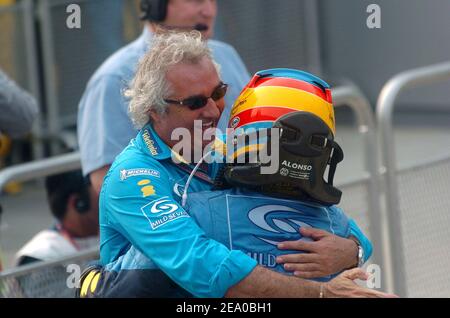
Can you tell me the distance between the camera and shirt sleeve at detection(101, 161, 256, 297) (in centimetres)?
251

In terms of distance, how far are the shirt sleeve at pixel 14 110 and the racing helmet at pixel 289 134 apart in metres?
2.09

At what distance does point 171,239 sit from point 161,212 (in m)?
0.07

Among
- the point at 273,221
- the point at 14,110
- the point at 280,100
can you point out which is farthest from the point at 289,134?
the point at 14,110

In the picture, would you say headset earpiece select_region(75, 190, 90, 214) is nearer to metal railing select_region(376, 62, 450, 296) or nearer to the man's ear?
metal railing select_region(376, 62, 450, 296)

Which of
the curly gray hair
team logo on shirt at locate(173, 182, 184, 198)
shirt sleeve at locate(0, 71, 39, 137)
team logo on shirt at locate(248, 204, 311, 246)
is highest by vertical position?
the curly gray hair

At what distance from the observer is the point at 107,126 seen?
14.0ft

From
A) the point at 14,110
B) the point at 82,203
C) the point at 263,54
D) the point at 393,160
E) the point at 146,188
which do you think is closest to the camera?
the point at 146,188

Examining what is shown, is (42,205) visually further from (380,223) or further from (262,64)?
(380,223)

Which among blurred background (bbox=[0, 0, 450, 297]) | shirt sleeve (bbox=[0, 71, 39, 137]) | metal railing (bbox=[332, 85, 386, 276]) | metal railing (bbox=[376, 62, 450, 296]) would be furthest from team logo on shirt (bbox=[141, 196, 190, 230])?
blurred background (bbox=[0, 0, 450, 297])

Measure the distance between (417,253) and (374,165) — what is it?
49 cm

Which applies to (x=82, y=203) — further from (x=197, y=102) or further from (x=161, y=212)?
(x=161, y=212)

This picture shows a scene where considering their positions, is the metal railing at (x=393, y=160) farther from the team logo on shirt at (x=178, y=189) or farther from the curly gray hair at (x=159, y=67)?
the team logo on shirt at (x=178, y=189)

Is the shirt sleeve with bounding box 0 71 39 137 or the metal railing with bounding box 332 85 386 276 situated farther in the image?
the metal railing with bounding box 332 85 386 276
